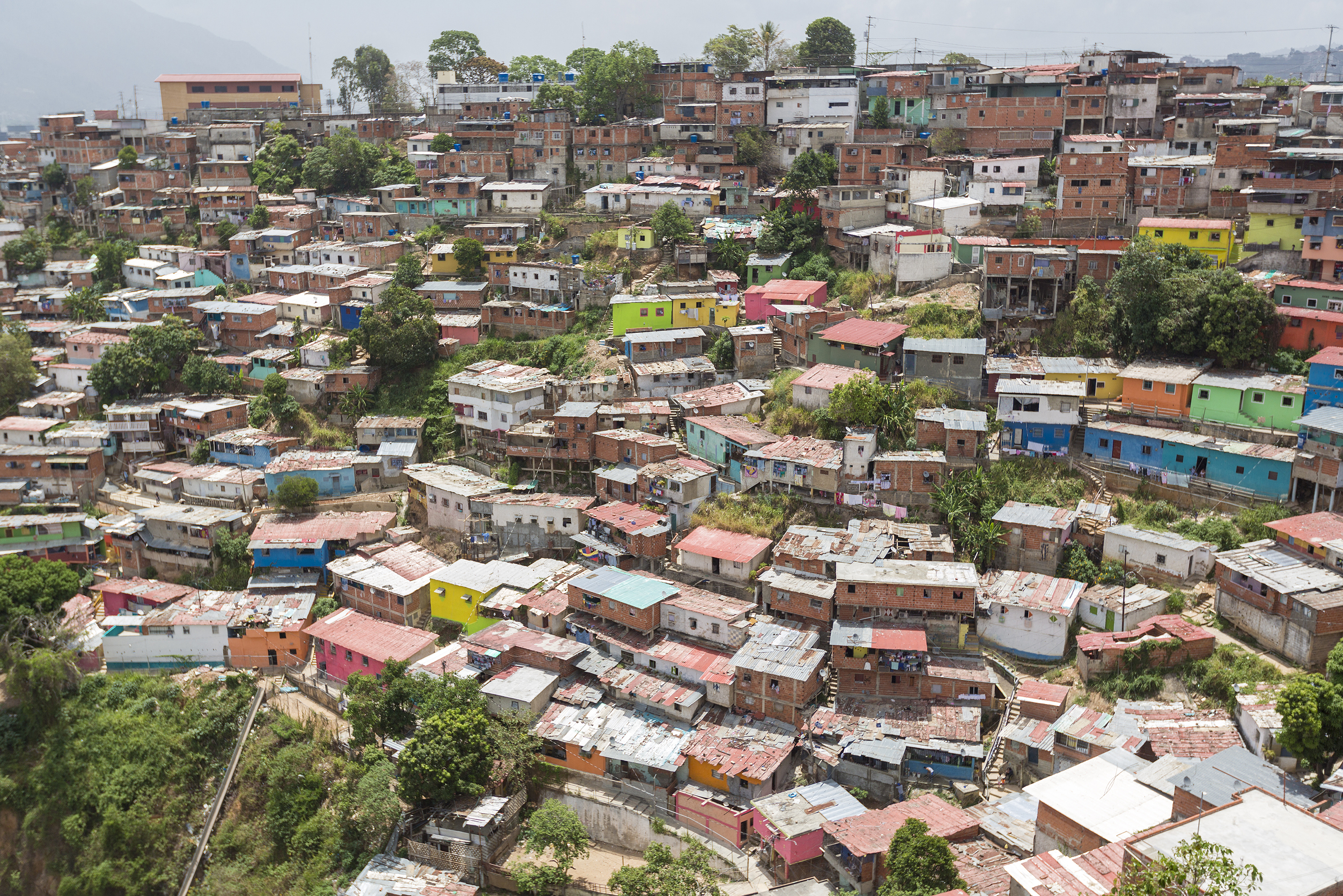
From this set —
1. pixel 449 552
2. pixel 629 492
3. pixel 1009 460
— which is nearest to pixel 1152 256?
pixel 1009 460

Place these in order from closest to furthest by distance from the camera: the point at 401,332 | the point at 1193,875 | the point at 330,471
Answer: the point at 1193,875 → the point at 330,471 → the point at 401,332

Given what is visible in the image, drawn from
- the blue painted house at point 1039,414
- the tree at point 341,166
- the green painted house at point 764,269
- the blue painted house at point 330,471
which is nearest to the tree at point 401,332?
the blue painted house at point 330,471

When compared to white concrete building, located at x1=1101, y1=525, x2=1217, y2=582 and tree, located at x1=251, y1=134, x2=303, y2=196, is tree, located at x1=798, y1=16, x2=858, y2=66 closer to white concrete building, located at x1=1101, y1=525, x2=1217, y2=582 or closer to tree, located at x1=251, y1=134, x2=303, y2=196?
tree, located at x1=251, y1=134, x2=303, y2=196

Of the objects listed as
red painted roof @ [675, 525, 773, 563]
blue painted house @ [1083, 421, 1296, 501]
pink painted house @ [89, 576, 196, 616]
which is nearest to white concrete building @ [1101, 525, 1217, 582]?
blue painted house @ [1083, 421, 1296, 501]

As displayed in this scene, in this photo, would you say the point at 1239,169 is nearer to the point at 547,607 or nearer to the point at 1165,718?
the point at 1165,718

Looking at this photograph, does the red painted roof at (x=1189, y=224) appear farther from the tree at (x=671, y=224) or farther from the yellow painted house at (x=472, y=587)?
the yellow painted house at (x=472, y=587)

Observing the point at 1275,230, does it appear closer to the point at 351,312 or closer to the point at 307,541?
the point at 307,541

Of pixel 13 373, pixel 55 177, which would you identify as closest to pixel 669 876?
pixel 13 373
